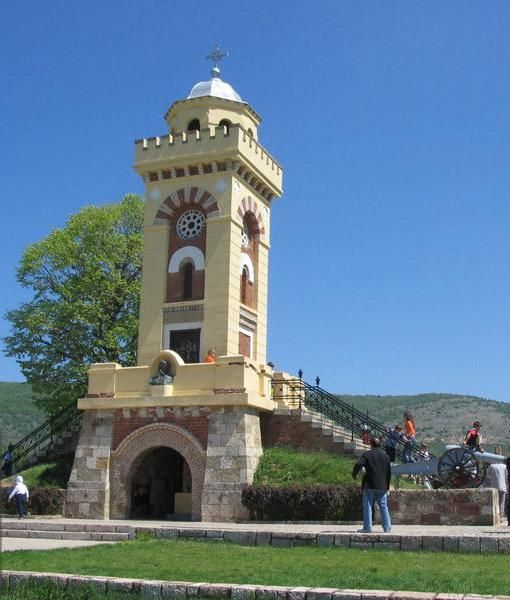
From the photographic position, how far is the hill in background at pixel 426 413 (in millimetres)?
74625

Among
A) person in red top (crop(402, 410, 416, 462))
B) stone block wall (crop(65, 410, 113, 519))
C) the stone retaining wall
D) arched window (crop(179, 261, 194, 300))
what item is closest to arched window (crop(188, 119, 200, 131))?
arched window (crop(179, 261, 194, 300))

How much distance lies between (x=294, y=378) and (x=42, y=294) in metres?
12.9

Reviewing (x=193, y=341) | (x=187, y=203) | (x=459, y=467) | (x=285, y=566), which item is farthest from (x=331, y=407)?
(x=285, y=566)

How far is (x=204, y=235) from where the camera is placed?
88.6ft

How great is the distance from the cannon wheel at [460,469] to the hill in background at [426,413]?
49.3 meters

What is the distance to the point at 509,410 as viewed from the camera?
83875 mm

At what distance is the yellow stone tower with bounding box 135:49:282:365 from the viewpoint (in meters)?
26.4

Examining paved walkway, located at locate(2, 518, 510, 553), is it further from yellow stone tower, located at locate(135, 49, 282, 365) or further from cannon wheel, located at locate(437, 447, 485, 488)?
yellow stone tower, located at locate(135, 49, 282, 365)

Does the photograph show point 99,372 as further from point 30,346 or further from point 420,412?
point 420,412

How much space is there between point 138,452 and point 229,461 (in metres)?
3.07

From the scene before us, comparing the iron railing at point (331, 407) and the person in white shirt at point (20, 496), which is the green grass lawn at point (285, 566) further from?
the iron railing at point (331, 407)

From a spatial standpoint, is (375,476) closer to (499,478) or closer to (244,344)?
(499,478)

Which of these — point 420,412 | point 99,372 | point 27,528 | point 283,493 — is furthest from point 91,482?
point 420,412

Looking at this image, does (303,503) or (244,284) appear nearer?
(303,503)
